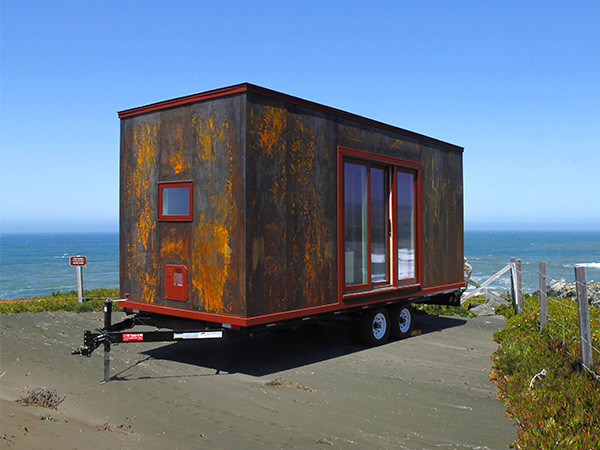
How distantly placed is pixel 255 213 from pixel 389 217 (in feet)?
12.2

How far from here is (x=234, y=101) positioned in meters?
7.43

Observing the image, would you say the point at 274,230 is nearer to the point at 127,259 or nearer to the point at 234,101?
the point at 234,101

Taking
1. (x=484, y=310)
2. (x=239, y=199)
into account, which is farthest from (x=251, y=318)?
(x=484, y=310)

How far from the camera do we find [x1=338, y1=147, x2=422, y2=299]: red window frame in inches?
352

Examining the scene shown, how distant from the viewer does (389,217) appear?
1037cm

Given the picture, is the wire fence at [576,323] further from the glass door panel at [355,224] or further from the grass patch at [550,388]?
the glass door panel at [355,224]

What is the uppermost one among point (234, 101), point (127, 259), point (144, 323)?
point (234, 101)

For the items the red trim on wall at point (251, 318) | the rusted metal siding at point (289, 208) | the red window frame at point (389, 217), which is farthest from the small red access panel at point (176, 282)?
the red window frame at point (389, 217)

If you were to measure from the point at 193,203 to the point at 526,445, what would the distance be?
5184 millimetres

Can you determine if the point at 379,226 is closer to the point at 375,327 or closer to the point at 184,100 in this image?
the point at 375,327

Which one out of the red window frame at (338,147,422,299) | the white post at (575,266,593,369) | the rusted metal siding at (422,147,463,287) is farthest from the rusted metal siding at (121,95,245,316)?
the rusted metal siding at (422,147,463,287)

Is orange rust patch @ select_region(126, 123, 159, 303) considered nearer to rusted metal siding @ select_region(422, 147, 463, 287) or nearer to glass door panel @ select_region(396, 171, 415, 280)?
glass door panel @ select_region(396, 171, 415, 280)

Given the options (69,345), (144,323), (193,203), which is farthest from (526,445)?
(69,345)

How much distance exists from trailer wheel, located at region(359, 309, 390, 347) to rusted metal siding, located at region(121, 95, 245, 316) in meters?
3.21
